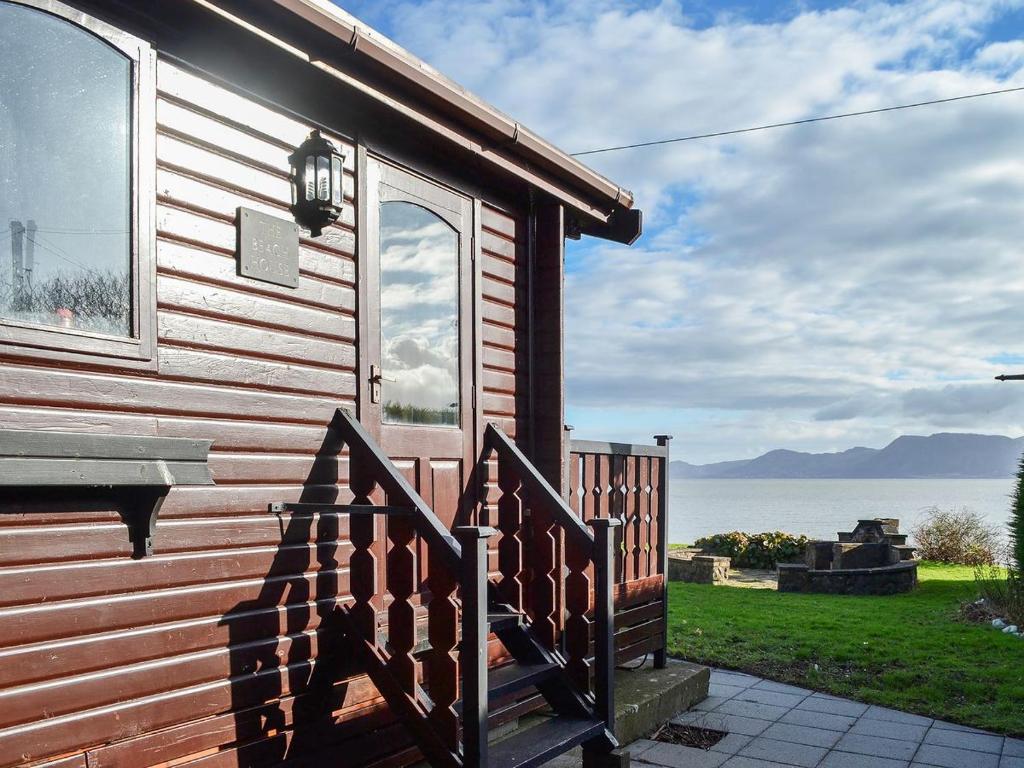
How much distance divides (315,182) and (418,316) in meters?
0.94

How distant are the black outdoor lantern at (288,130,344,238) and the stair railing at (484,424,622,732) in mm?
1610

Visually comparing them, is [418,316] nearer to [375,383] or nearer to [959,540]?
[375,383]

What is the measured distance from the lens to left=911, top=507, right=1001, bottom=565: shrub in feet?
50.5

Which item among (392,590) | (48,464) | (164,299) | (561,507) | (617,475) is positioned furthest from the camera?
(617,475)

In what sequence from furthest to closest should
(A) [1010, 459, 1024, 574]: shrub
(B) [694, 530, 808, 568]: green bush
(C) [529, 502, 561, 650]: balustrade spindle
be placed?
1. (B) [694, 530, 808, 568]: green bush
2. (A) [1010, 459, 1024, 574]: shrub
3. (C) [529, 502, 561, 650]: balustrade spindle

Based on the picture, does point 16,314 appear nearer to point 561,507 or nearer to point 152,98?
point 152,98

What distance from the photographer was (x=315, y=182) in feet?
11.9

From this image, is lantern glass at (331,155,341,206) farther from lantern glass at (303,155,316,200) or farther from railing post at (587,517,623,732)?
railing post at (587,517,623,732)

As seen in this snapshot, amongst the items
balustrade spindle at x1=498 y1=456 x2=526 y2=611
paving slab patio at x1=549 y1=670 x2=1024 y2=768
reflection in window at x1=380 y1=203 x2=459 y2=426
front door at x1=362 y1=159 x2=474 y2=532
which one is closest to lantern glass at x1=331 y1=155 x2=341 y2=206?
front door at x1=362 y1=159 x2=474 y2=532

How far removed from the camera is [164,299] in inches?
123

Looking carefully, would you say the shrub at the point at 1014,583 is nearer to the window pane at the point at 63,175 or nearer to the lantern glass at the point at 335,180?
the lantern glass at the point at 335,180

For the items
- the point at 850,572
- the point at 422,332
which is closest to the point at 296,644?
the point at 422,332

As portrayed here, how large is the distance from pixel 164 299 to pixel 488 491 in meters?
2.18

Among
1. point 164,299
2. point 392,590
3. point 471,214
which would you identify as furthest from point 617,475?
point 164,299
